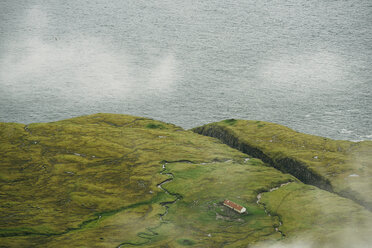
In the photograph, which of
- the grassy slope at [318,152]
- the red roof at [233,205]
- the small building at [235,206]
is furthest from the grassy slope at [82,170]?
the small building at [235,206]

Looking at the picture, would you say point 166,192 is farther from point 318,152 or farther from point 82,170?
point 318,152

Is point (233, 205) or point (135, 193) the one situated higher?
point (233, 205)

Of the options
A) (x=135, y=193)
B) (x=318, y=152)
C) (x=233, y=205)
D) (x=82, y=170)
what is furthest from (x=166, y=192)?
(x=318, y=152)

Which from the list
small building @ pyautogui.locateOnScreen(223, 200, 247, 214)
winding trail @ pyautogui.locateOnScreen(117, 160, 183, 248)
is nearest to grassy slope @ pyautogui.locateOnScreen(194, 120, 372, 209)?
small building @ pyautogui.locateOnScreen(223, 200, 247, 214)

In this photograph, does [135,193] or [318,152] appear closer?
[135,193]

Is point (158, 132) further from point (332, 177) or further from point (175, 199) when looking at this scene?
point (332, 177)
